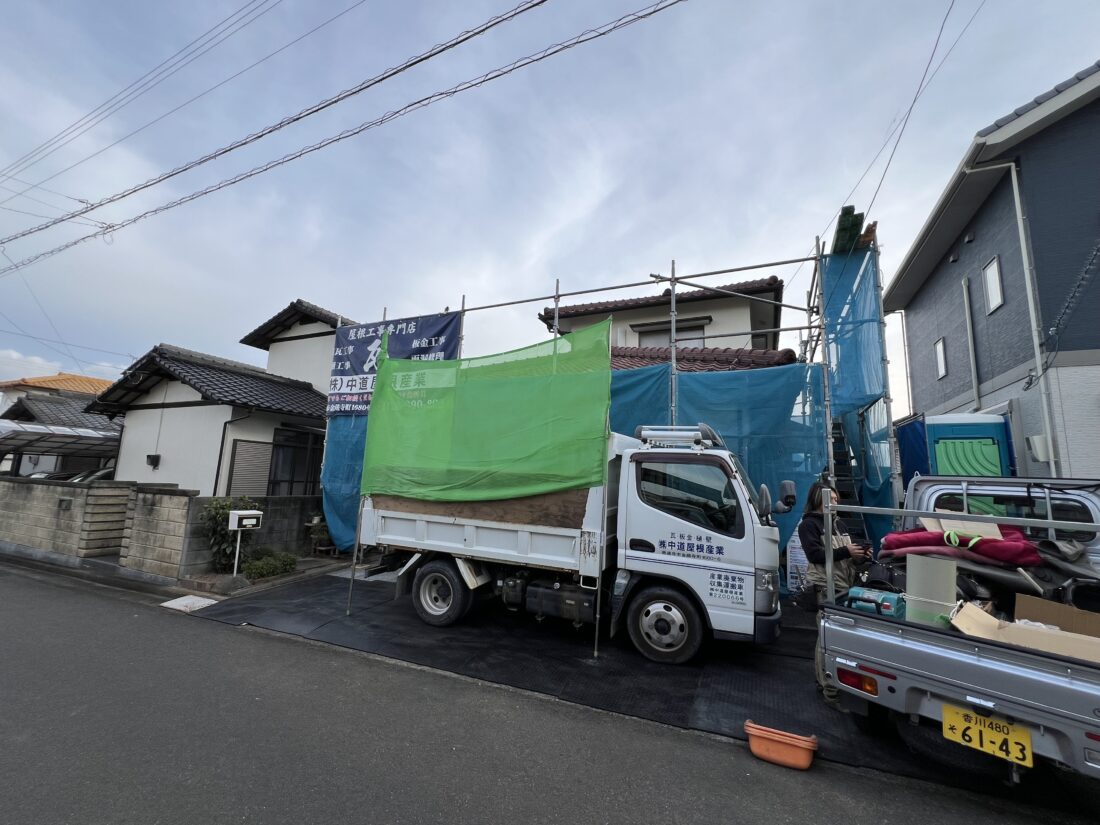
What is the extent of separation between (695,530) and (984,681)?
2175 mm

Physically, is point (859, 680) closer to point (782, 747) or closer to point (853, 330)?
point (782, 747)

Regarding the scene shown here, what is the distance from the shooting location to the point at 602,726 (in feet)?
11.1

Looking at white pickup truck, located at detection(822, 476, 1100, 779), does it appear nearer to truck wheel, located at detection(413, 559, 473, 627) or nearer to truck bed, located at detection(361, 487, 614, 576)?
truck bed, located at detection(361, 487, 614, 576)

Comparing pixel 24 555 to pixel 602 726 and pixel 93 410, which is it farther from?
pixel 602 726

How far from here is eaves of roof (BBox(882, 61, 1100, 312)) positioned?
707 centimetres

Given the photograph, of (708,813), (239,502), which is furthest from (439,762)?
(239,502)

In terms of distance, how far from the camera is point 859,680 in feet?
9.22

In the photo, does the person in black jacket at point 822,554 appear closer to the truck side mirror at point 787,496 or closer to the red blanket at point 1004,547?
the truck side mirror at point 787,496

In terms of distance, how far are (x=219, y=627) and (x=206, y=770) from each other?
3.34 m

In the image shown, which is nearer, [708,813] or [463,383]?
[708,813]

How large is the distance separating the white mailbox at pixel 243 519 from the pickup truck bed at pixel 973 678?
306 inches

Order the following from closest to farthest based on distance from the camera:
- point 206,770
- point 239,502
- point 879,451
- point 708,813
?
1. point 708,813
2. point 206,770
3. point 879,451
4. point 239,502

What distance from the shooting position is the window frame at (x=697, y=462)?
424cm

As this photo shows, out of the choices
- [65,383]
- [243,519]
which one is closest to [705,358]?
[243,519]
